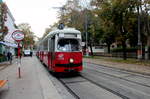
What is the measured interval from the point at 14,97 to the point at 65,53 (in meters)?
5.61

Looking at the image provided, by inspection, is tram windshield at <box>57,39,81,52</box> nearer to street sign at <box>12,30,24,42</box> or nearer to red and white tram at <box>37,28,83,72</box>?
red and white tram at <box>37,28,83,72</box>

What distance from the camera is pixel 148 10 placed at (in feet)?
74.6

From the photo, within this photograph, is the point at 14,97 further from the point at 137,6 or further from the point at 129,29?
the point at 129,29

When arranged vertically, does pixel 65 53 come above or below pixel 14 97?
above

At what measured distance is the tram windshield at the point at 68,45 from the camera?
511 inches

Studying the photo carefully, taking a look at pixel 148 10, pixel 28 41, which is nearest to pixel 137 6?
pixel 148 10

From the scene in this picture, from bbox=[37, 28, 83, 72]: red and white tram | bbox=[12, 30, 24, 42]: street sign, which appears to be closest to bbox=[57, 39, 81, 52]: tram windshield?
bbox=[37, 28, 83, 72]: red and white tram

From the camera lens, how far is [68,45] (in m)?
13.2

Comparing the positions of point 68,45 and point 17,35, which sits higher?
point 17,35

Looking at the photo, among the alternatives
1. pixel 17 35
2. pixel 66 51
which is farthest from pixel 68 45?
pixel 17 35

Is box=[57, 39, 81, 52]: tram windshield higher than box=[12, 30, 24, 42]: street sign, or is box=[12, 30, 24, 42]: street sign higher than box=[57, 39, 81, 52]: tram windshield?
box=[12, 30, 24, 42]: street sign

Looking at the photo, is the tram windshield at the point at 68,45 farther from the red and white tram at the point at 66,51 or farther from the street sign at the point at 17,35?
the street sign at the point at 17,35

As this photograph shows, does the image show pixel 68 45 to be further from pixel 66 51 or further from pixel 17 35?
pixel 17 35

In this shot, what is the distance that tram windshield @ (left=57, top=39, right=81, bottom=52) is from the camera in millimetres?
12984
